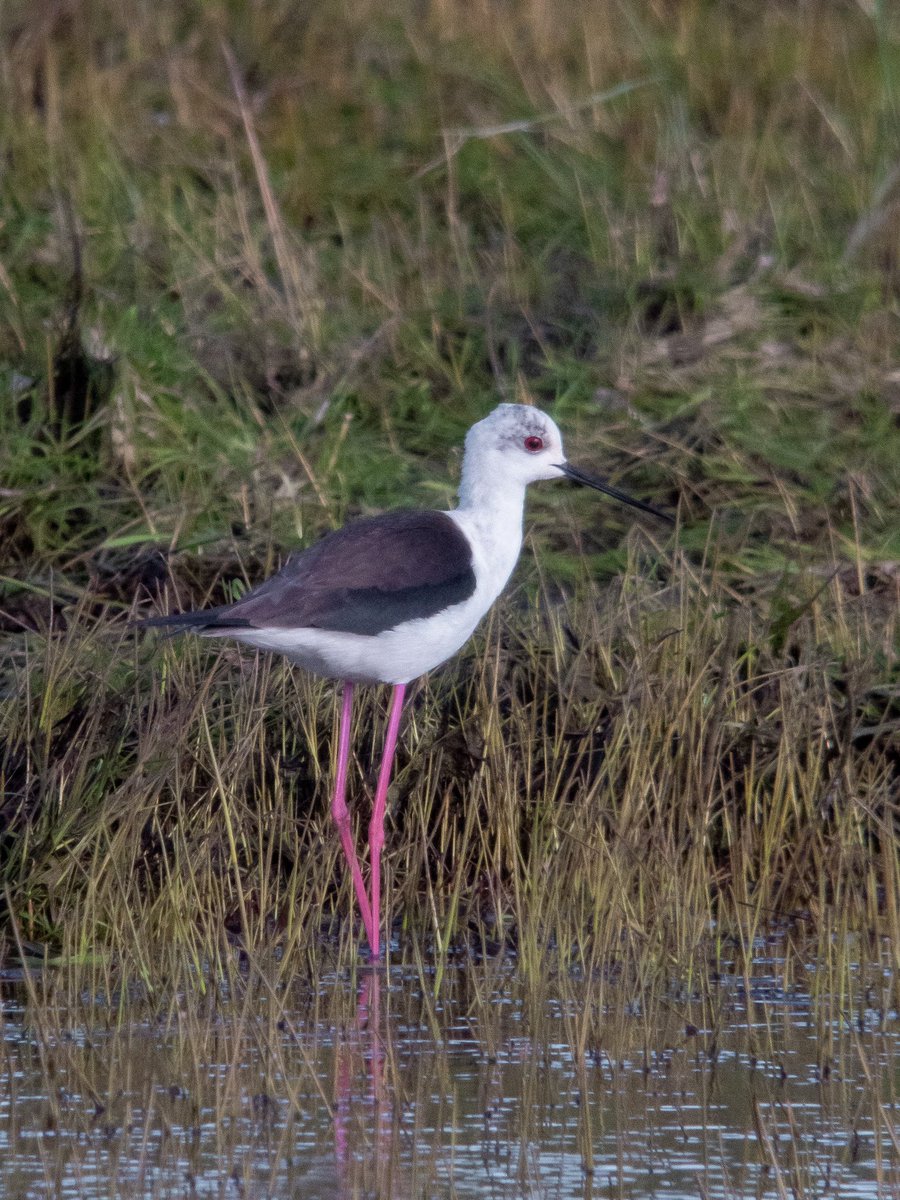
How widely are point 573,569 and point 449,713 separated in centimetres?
102

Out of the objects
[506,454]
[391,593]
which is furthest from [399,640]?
[506,454]

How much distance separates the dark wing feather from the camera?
178 inches

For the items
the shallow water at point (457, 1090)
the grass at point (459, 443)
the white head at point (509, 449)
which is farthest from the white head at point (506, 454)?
the shallow water at point (457, 1090)

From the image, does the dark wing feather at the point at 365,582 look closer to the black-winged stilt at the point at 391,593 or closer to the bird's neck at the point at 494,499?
the black-winged stilt at the point at 391,593

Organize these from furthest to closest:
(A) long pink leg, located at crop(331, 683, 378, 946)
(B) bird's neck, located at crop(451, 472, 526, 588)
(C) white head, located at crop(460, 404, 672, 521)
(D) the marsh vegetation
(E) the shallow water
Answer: (C) white head, located at crop(460, 404, 672, 521), (B) bird's neck, located at crop(451, 472, 526, 588), (A) long pink leg, located at crop(331, 683, 378, 946), (D) the marsh vegetation, (E) the shallow water

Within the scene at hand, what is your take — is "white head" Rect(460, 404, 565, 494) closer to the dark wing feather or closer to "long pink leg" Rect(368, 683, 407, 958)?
the dark wing feather

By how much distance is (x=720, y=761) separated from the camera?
5.04 meters

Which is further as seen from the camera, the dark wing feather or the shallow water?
the dark wing feather

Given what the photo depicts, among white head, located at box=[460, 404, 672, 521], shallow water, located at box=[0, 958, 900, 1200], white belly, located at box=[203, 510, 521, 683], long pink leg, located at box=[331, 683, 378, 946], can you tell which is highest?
white head, located at box=[460, 404, 672, 521]

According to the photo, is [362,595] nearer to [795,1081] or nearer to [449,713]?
[449,713]

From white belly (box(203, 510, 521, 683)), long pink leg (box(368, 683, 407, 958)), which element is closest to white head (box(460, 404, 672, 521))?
white belly (box(203, 510, 521, 683))

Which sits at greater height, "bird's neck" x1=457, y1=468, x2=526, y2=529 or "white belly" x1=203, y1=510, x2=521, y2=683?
"bird's neck" x1=457, y1=468, x2=526, y2=529

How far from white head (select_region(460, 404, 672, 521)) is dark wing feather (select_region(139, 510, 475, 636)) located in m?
0.23

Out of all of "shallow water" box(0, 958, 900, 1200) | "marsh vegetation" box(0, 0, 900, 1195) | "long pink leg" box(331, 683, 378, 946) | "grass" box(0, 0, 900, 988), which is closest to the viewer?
"shallow water" box(0, 958, 900, 1200)
